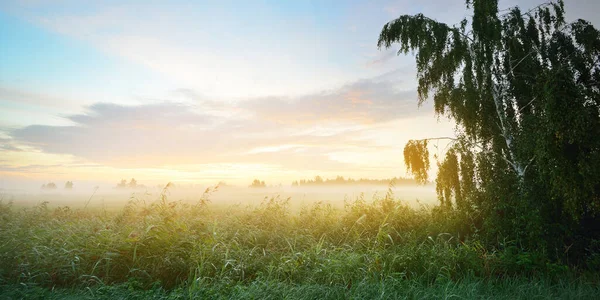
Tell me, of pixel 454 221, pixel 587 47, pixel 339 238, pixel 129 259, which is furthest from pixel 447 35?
pixel 129 259

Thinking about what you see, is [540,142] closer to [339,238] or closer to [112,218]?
[339,238]

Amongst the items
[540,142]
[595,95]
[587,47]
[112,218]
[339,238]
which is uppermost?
[587,47]

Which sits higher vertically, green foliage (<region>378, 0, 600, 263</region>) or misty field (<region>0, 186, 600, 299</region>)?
green foliage (<region>378, 0, 600, 263</region>)

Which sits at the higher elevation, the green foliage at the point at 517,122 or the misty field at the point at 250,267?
the green foliage at the point at 517,122

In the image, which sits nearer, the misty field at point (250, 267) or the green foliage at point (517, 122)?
the misty field at point (250, 267)

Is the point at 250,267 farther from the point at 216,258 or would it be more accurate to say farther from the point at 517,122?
the point at 517,122

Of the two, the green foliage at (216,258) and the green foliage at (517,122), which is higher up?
the green foliage at (517,122)

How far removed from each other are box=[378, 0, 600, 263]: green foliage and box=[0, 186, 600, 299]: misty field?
77 centimetres

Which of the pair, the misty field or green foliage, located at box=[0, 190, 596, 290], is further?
green foliage, located at box=[0, 190, 596, 290]

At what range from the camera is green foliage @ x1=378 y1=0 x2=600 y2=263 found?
559 centimetres

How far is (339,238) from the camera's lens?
310 inches

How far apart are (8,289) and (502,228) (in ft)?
30.4

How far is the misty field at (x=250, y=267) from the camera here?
4574 mm

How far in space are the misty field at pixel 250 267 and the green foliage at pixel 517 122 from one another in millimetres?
769
